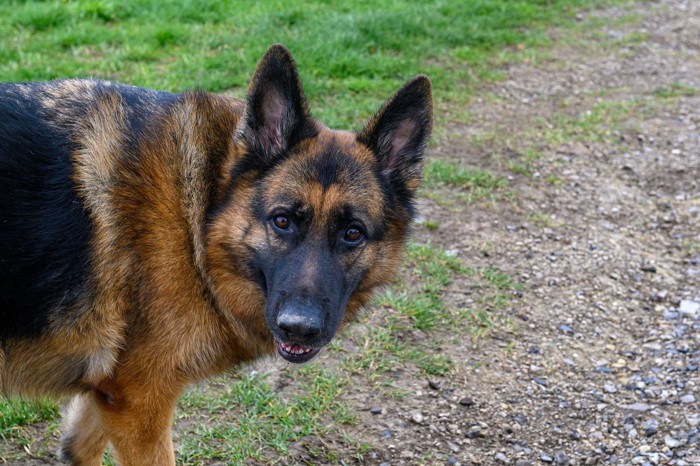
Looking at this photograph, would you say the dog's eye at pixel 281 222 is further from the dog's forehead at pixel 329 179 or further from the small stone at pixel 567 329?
the small stone at pixel 567 329

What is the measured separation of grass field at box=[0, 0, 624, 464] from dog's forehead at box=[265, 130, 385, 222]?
4.64 feet

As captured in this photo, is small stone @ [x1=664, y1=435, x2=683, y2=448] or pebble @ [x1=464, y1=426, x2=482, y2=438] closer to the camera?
small stone @ [x1=664, y1=435, x2=683, y2=448]

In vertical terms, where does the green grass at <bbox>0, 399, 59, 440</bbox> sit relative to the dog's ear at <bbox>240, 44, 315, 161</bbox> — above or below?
below

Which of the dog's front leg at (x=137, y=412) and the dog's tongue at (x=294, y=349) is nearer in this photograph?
the dog's front leg at (x=137, y=412)

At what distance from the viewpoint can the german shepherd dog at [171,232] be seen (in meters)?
3.04

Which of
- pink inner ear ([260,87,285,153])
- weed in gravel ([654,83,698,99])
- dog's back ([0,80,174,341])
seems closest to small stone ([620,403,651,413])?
pink inner ear ([260,87,285,153])

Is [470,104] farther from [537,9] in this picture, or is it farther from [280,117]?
[280,117]

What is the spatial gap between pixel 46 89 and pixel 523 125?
5484 mm

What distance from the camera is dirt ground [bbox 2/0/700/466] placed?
4.20 m

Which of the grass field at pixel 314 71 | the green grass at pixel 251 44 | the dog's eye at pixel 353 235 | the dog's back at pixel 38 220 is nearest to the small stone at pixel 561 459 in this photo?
the grass field at pixel 314 71

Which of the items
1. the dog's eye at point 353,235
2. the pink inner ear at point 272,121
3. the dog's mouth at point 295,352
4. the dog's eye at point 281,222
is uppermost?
the pink inner ear at point 272,121

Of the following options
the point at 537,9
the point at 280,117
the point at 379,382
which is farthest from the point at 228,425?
the point at 537,9

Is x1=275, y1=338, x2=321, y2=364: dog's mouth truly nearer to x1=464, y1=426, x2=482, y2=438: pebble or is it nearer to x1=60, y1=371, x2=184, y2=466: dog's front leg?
x1=60, y1=371, x2=184, y2=466: dog's front leg

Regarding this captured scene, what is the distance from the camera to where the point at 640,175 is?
23.1 feet
